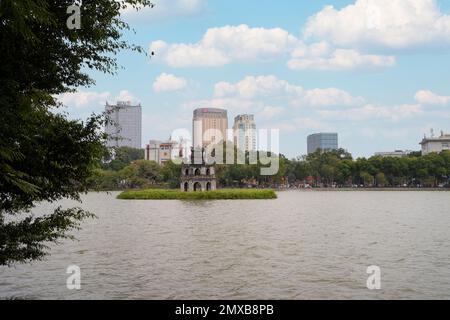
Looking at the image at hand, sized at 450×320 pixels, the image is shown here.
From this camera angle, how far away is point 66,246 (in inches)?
1026

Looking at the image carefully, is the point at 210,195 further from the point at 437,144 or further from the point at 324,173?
the point at 437,144

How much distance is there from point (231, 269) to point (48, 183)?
10.1 metres

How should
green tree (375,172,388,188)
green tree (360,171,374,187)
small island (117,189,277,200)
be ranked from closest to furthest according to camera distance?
small island (117,189,277,200) < green tree (360,171,374,187) < green tree (375,172,388,188)

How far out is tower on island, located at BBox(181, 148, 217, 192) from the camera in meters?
84.1

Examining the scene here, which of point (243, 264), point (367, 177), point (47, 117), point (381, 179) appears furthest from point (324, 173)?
point (47, 117)

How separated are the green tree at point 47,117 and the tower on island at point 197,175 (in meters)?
71.2

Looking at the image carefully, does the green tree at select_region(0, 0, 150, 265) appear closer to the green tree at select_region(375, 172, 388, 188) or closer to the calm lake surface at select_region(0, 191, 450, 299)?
the calm lake surface at select_region(0, 191, 450, 299)

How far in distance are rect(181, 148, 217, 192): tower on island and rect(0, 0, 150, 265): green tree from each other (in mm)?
71158

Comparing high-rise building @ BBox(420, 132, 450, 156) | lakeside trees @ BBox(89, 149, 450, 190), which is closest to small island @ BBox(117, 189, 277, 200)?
lakeside trees @ BBox(89, 149, 450, 190)

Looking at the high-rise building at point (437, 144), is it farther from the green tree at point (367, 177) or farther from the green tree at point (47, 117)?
the green tree at point (47, 117)

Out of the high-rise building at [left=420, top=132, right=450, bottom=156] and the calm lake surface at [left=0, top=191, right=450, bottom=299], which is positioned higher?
the high-rise building at [left=420, top=132, right=450, bottom=156]
